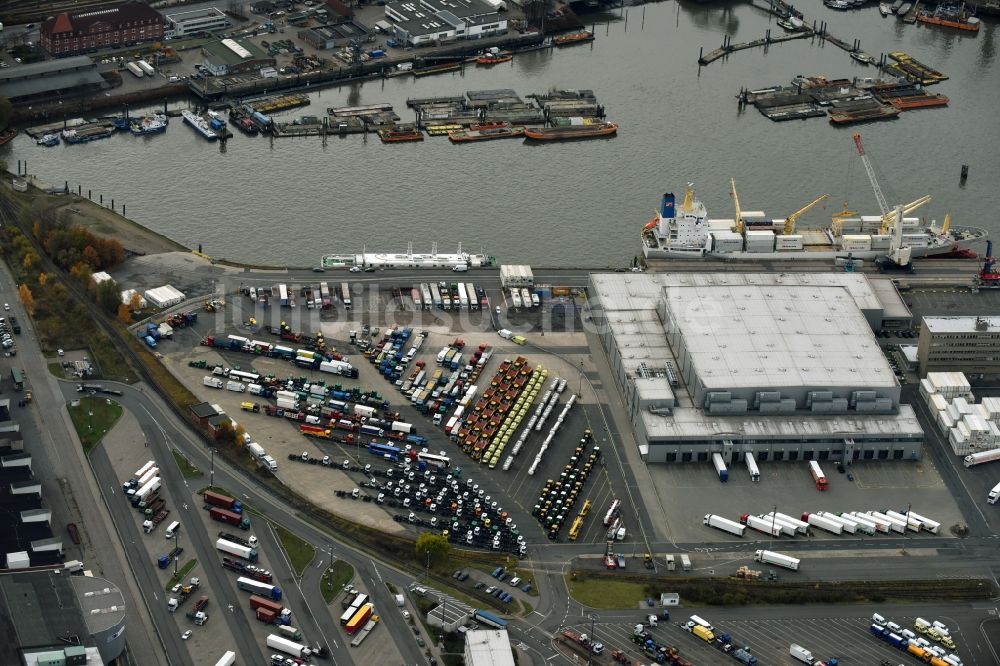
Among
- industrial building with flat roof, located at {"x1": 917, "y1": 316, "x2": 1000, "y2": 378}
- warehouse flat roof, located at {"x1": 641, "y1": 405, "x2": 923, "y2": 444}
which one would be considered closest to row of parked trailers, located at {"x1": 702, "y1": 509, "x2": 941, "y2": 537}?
warehouse flat roof, located at {"x1": 641, "y1": 405, "x2": 923, "y2": 444}

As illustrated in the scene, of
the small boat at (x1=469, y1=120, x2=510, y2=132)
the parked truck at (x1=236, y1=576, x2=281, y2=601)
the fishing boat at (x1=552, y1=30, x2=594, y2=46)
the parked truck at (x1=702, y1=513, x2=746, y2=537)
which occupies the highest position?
the fishing boat at (x1=552, y1=30, x2=594, y2=46)

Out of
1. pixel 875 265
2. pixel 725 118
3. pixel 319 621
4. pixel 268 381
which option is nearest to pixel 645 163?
pixel 725 118

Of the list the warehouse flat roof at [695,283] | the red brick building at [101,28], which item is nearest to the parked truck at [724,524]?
the warehouse flat roof at [695,283]

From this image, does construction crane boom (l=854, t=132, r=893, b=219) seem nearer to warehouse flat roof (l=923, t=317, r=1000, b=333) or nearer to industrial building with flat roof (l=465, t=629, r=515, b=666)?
warehouse flat roof (l=923, t=317, r=1000, b=333)

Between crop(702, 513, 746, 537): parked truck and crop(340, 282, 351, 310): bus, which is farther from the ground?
crop(340, 282, 351, 310): bus

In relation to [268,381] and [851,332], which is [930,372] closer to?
[851,332]

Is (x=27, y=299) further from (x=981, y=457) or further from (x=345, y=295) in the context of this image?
(x=981, y=457)

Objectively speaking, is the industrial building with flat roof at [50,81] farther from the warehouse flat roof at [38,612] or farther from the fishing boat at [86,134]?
the warehouse flat roof at [38,612]
